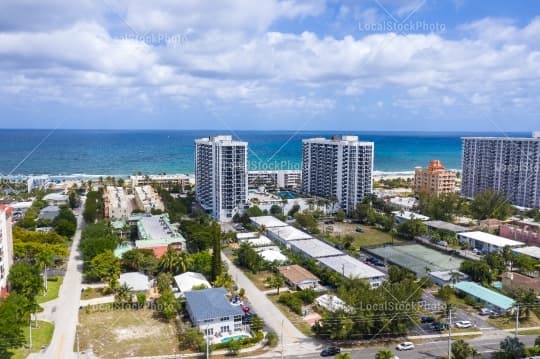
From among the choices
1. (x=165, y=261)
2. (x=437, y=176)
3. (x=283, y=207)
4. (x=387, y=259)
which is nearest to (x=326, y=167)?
(x=283, y=207)

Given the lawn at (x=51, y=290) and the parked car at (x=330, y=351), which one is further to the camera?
the lawn at (x=51, y=290)

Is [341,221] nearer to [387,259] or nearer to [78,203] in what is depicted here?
[387,259]

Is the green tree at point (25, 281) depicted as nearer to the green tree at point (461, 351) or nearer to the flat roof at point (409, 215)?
the green tree at point (461, 351)

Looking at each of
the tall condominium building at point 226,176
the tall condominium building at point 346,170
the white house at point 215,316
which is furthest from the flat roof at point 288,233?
the white house at point 215,316

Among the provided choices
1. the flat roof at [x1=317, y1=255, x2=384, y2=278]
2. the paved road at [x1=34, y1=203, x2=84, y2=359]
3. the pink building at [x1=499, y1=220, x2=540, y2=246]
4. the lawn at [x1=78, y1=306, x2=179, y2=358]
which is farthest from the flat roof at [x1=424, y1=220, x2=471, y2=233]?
the paved road at [x1=34, y1=203, x2=84, y2=359]

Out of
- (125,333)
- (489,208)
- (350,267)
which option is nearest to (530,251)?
(489,208)

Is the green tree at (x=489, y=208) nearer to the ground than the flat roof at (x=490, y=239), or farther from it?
farther from it

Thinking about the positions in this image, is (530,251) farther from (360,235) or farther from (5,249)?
(5,249)
